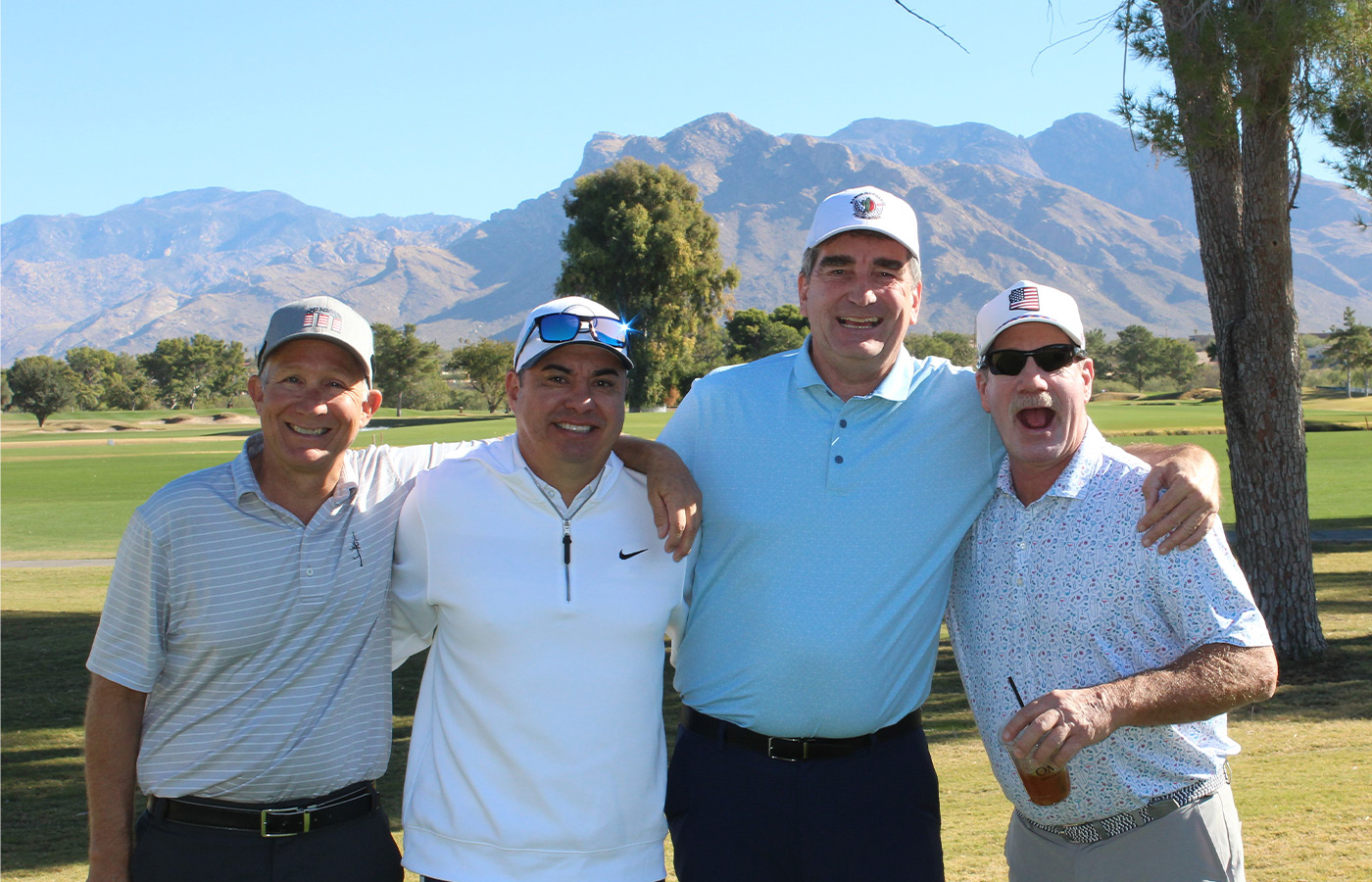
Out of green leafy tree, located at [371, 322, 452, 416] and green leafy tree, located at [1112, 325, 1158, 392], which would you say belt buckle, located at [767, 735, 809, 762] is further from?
green leafy tree, located at [1112, 325, 1158, 392]

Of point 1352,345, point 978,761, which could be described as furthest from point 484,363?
point 978,761

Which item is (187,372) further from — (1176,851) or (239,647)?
(1176,851)

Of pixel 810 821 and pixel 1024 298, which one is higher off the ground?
pixel 1024 298

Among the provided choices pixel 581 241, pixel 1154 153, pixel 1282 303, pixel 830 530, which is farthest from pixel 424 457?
pixel 581 241

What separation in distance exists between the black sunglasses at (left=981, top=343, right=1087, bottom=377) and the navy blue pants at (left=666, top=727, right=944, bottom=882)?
4.08 ft

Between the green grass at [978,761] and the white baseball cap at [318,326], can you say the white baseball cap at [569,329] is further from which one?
the green grass at [978,761]

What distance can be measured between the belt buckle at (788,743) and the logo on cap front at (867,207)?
1705 mm

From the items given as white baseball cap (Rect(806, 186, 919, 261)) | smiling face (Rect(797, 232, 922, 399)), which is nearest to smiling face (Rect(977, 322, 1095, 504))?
smiling face (Rect(797, 232, 922, 399))

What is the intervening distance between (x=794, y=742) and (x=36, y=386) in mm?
85647

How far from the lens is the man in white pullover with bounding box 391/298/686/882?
2.89m

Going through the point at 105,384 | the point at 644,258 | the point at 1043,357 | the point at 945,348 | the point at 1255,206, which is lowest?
the point at 1043,357

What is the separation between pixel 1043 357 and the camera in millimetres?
3074

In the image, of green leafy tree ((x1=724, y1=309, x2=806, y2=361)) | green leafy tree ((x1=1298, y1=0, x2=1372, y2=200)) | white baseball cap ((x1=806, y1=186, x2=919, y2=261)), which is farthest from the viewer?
green leafy tree ((x1=724, y1=309, x2=806, y2=361))

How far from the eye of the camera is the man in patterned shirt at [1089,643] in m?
2.67
